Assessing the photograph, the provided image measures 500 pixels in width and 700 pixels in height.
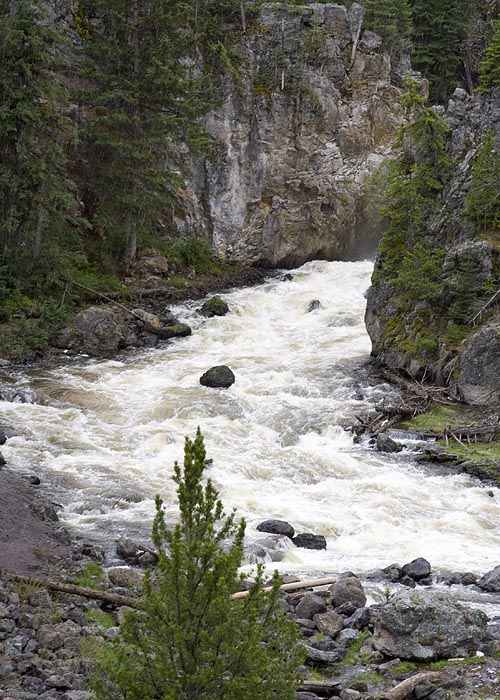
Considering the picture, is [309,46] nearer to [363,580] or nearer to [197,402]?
[197,402]

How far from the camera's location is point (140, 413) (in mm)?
19250

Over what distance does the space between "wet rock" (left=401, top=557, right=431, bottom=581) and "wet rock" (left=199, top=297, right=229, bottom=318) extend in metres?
19.9

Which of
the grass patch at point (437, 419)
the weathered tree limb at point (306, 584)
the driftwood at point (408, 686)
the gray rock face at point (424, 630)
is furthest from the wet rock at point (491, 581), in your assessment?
the grass patch at point (437, 419)

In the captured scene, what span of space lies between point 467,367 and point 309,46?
86.8 feet

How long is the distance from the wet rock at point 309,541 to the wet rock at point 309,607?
2.50m

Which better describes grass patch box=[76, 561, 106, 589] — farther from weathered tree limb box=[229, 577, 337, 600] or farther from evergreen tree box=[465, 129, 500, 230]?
evergreen tree box=[465, 129, 500, 230]

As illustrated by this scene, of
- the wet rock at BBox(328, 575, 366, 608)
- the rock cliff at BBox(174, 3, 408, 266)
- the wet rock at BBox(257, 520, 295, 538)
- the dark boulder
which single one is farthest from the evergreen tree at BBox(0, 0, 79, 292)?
the wet rock at BBox(328, 575, 366, 608)

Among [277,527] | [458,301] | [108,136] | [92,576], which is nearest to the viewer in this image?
[92,576]

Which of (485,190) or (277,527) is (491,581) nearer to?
(277,527)

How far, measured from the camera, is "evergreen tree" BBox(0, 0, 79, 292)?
25.4 metres

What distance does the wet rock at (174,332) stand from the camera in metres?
27.5

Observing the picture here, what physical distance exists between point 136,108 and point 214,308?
955 cm

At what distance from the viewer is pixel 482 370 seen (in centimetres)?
1966

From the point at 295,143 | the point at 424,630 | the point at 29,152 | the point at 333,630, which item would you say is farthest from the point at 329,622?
the point at 295,143
